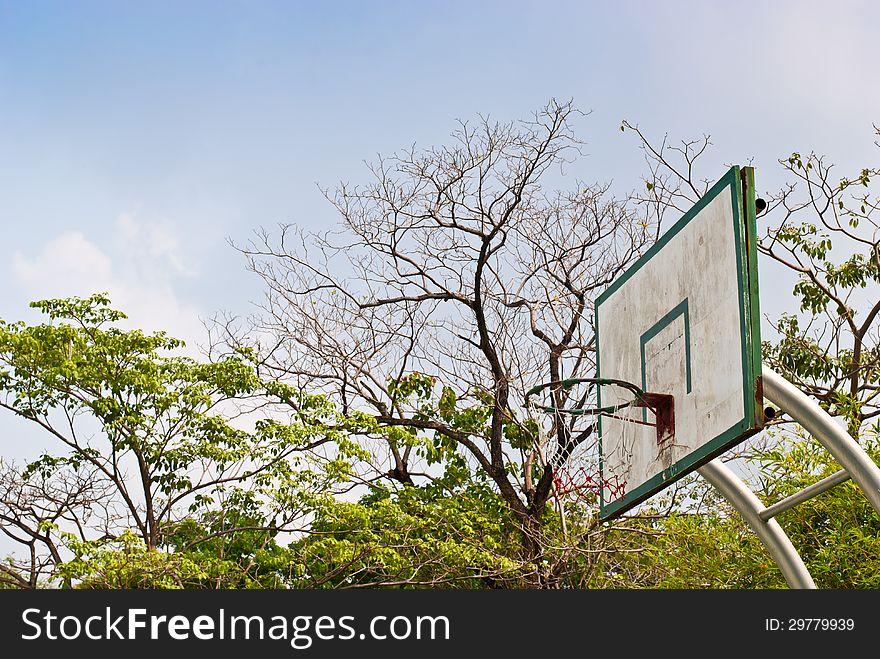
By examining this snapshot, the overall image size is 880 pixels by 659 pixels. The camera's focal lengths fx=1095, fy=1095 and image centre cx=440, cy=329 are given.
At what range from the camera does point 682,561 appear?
26.1ft

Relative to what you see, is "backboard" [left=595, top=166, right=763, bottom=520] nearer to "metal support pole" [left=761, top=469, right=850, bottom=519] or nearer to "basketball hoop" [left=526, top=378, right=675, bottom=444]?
"basketball hoop" [left=526, top=378, right=675, bottom=444]

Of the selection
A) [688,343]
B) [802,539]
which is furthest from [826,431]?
[802,539]

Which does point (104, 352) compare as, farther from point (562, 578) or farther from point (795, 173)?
point (795, 173)

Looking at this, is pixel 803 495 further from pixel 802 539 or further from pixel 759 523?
pixel 802 539

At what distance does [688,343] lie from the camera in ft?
13.9

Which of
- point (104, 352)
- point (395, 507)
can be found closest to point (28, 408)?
point (104, 352)

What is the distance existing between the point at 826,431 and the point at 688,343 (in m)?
0.61

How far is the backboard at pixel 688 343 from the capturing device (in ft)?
12.4

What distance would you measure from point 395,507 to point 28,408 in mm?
3939

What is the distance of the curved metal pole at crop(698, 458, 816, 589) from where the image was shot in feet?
16.4

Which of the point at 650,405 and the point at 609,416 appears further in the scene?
the point at 609,416

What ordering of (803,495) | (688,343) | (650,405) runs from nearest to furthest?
(688,343), (650,405), (803,495)

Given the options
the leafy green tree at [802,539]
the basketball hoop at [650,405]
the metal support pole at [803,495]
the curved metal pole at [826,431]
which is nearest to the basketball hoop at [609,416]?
the basketball hoop at [650,405]

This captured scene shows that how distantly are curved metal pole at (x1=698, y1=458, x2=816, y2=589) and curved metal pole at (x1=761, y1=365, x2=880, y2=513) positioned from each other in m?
0.87
